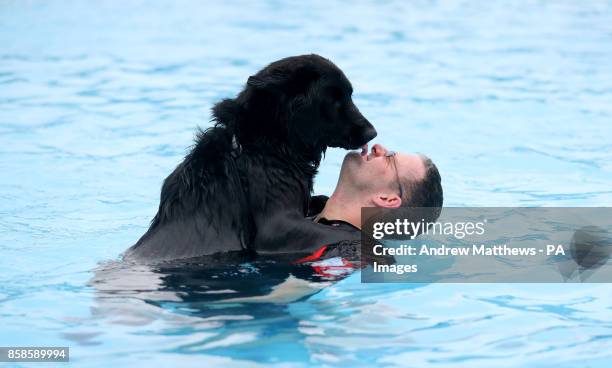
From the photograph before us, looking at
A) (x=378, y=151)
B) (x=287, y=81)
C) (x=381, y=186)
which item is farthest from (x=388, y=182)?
(x=287, y=81)

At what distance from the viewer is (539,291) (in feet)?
14.9

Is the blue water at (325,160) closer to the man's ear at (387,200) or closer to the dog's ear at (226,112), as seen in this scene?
the man's ear at (387,200)

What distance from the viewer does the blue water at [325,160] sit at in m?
3.78

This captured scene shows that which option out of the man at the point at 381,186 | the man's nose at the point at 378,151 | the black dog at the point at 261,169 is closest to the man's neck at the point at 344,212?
the man at the point at 381,186

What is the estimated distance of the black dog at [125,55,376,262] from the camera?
427 centimetres

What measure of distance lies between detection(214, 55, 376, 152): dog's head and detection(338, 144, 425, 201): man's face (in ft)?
0.56

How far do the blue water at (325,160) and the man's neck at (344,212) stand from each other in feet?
1.17

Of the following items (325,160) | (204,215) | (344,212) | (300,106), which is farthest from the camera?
(325,160)

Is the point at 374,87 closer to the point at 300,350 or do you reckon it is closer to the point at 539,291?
the point at 539,291

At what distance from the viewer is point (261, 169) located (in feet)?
14.2

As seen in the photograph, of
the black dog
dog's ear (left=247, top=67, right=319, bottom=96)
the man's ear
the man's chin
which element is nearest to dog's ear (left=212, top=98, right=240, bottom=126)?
the black dog

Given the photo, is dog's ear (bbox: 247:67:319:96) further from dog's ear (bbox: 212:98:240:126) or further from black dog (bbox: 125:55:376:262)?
dog's ear (bbox: 212:98:240:126)

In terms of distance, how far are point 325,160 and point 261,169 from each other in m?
3.06

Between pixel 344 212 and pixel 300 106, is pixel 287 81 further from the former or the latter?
pixel 344 212
